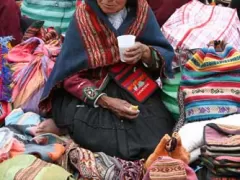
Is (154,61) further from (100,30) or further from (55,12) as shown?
(55,12)

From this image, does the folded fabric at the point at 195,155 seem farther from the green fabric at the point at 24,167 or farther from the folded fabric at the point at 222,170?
the green fabric at the point at 24,167

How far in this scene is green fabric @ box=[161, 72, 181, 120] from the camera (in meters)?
2.67

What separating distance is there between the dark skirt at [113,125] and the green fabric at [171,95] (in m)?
0.07

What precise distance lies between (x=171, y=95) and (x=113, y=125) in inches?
16.0

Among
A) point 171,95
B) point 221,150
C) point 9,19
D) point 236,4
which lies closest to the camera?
point 221,150

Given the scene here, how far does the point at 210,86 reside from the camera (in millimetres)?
2492

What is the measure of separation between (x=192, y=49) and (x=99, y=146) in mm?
848

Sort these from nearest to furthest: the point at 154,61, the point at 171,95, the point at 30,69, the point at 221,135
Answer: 1. the point at 221,135
2. the point at 154,61
3. the point at 171,95
4. the point at 30,69

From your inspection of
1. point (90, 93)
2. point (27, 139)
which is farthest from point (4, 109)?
point (90, 93)

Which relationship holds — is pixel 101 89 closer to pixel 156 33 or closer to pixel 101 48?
pixel 101 48

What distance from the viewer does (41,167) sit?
2203 mm

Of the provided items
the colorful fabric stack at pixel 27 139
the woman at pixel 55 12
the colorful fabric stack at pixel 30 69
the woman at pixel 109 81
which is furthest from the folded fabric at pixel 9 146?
the woman at pixel 55 12

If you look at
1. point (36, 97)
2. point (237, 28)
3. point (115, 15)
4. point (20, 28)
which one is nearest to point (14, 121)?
point (36, 97)

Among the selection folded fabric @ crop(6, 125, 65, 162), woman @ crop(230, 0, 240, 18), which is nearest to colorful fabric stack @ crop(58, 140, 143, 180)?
folded fabric @ crop(6, 125, 65, 162)
